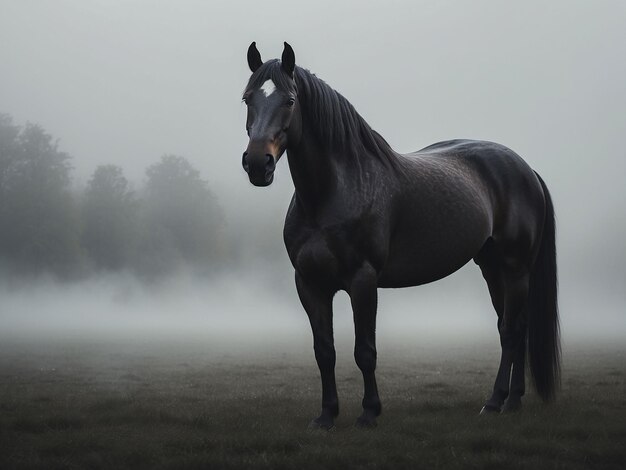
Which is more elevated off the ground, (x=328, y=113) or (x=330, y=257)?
(x=328, y=113)

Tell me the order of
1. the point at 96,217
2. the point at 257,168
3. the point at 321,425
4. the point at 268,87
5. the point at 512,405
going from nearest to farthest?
the point at 257,168
the point at 268,87
the point at 321,425
the point at 512,405
the point at 96,217

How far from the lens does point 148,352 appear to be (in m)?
21.9

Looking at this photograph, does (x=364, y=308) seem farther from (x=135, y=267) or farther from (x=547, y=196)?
(x=135, y=267)

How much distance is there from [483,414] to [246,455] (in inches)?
135

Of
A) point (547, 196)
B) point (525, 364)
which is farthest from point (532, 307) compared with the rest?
point (547, 196)

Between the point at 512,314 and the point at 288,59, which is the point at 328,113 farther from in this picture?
the point at 512,314

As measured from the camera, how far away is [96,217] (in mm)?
46000

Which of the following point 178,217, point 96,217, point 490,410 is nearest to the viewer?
point 490,410

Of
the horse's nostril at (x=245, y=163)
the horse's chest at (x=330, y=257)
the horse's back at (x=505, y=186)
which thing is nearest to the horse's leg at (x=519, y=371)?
the horse's back at (x=505, y=186)

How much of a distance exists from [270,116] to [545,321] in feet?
16.6

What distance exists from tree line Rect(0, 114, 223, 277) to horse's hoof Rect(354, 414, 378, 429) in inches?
1457

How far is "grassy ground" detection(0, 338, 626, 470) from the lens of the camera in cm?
547

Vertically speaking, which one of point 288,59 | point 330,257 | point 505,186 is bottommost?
point 330,257

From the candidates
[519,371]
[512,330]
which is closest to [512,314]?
[512,330]
